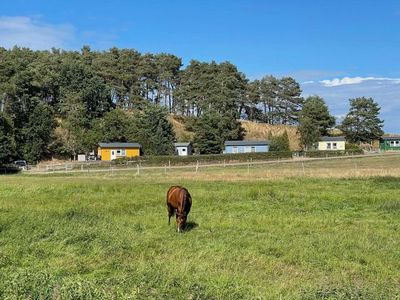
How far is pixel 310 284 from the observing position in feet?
26.5

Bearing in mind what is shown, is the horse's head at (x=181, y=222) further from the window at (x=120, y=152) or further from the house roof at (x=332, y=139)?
the house roof at (x=332, y=139)

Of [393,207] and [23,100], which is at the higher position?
[23,100]

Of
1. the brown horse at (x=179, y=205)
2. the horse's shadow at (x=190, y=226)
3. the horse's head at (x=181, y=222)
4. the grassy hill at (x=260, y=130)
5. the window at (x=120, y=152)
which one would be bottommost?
the horse's shadow at (x=190, y=226)

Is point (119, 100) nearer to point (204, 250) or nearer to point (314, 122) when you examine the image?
point (314, 122)

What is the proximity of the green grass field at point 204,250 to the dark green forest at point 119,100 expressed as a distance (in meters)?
64.9

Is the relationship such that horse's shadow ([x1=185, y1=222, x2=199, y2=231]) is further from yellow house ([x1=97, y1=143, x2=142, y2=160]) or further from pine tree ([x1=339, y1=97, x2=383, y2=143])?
Answer: pine tree ([x1=339, y1=97, x2=383, y2=143])

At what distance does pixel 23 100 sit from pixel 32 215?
86240 millimetres

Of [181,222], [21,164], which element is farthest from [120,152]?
[181,222]

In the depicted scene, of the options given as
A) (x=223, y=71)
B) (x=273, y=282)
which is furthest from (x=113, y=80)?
(x=273, y=282)

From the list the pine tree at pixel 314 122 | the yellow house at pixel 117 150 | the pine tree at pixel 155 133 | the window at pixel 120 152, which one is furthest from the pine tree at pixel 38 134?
the pine tree at pixel 314 122

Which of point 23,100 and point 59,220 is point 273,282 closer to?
point 59,220

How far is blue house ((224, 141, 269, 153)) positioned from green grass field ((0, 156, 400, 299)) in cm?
8166

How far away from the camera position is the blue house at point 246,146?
10262 cm

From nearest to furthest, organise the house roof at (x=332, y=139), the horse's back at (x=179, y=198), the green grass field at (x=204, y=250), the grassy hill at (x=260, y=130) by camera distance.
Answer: the green grass field at (x=204, y=250), the horse's back at (x=179, y=198), the house roof at (x=332, y=139), the grassy hill at (x=260, y=130)
